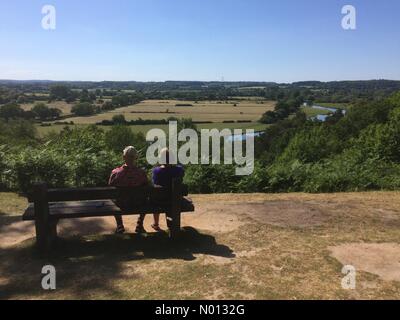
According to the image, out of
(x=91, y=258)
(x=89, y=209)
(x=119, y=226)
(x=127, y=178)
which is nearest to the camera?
(x=91, y=258)

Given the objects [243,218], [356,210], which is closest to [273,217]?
[243,218]

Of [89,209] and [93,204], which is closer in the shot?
[89,209]

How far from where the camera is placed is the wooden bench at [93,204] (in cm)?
582

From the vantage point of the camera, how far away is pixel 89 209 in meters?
6.18

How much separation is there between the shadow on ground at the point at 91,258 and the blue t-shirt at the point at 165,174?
826mm

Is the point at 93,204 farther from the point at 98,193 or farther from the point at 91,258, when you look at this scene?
the point at 91,258

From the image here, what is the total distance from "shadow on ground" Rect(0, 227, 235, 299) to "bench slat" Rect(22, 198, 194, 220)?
47 cm

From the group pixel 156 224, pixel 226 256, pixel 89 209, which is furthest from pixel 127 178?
pixel 226 256

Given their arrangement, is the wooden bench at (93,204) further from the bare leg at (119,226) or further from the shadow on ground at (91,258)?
the bare leg at (119,226)

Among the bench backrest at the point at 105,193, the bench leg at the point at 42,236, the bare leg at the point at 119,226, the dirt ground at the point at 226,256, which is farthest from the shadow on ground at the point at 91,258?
the bench backrest at the point at 105,193

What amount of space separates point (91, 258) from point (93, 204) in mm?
955
